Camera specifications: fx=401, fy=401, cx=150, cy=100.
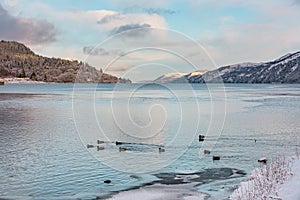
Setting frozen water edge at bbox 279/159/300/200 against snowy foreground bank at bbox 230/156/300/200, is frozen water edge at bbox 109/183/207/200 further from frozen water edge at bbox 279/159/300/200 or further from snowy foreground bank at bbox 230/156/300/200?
frozen water edge at bbox 279/159/300/200

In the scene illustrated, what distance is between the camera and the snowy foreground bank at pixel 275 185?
22.1 metres

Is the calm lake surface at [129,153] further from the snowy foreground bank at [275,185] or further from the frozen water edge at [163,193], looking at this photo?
the snowy foreground bank at [275,185]

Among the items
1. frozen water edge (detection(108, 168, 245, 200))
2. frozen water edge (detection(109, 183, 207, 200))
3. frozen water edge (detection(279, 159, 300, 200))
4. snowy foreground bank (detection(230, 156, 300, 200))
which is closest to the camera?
frozen water edge (detection(279, 159, 300, 200))

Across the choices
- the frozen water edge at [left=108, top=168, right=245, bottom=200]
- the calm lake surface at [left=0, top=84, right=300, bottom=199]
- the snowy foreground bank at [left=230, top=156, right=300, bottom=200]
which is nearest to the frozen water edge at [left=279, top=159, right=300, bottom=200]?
the snowy foreground bank at [left=230, top=156, right=300, bottom=200]

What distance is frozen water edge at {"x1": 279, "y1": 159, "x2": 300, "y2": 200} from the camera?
21.5 metres

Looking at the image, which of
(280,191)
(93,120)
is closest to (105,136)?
(93,120)

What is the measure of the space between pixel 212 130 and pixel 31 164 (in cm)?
3156

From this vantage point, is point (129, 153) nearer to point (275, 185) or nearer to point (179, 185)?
point (179, 185)

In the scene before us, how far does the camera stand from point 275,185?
24.5 m

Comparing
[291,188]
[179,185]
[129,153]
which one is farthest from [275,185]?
[129,153]

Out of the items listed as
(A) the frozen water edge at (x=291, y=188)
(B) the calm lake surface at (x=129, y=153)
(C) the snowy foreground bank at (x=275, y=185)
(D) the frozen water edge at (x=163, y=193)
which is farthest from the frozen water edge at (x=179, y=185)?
(A) the frozen water edge at (x=291, y=188)

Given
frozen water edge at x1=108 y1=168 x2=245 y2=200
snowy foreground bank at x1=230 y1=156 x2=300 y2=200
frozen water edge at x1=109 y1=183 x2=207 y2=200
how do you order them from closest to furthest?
snowy foreground bank at x1=230 y1=156 x2=300 y2=200
frozen water edge at x1=109 y1=183 x2=207 y2=200
frozen water edge at x1=108 y1=168 x2=245 y2=200

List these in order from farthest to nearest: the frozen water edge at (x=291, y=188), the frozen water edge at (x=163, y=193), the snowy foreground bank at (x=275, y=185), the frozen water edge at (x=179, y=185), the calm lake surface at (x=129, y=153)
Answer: the calm lake surface at (x=129, y=153) → the frozen water edge at (x=179, y=185) → the frozen water edge at (x=163, y=193) → the snowy foreground bank at (x=275, y=185) → the frozen water edge at (x=291, y=188)

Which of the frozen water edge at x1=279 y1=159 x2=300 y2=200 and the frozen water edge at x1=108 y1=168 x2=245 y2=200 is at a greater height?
the frozen water edge at x1=279 y1=159 x2=300 y2=200
